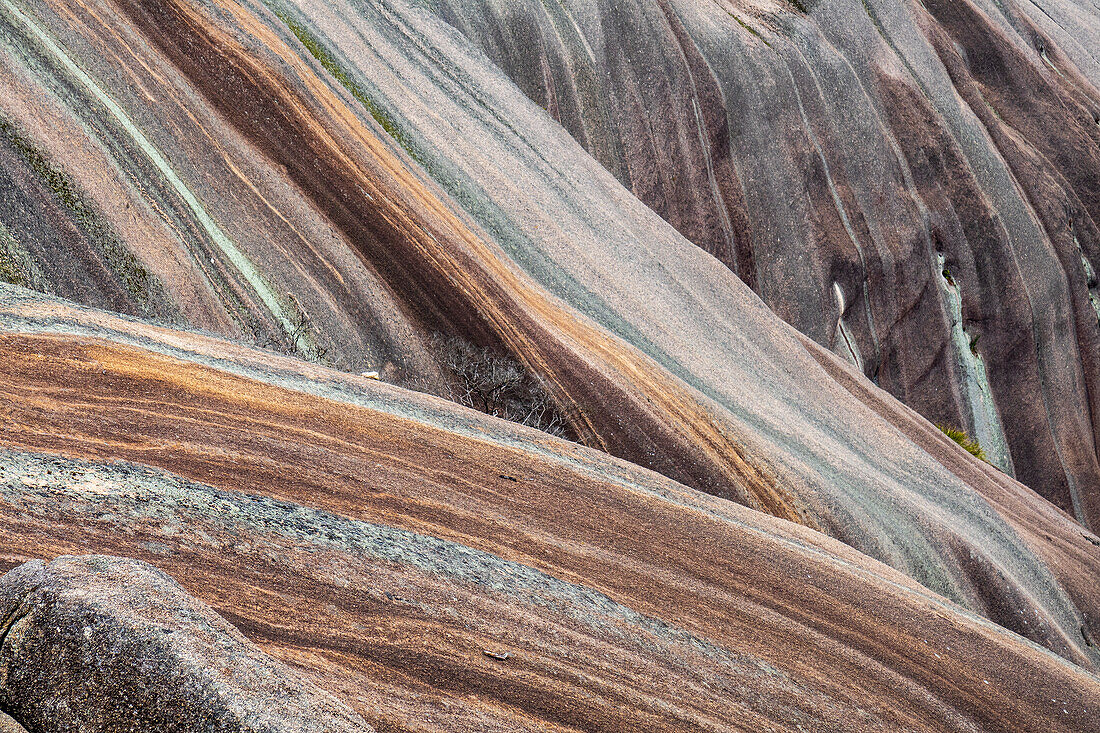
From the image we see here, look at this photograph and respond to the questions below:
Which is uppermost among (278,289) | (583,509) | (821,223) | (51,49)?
(821,223)

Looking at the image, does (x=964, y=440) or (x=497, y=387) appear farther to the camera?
(x=964, y=440)

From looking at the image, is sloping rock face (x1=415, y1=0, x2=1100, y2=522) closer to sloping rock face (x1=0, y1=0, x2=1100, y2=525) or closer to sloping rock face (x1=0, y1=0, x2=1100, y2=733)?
sloping rock face (x1=0, y1=0, x2=1100, y2=525)

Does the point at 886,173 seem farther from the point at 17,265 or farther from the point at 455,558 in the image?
the point at 17,265

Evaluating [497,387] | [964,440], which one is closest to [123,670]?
[497,387]

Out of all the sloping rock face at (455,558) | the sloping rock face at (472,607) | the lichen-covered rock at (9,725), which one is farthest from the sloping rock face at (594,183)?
the lichen-covered rock at (9,725)

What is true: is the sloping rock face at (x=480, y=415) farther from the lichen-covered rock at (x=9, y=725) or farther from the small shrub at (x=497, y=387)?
the lichen-covered rock at (x=9, y=725)

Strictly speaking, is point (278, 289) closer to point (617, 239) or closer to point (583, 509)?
point (583, 509)

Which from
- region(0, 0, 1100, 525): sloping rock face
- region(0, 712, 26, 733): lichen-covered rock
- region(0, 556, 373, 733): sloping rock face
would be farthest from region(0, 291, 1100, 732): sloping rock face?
region(0, 0, 1100, 525): sloping rock face

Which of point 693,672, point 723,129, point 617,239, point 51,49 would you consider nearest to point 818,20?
point 723,129
